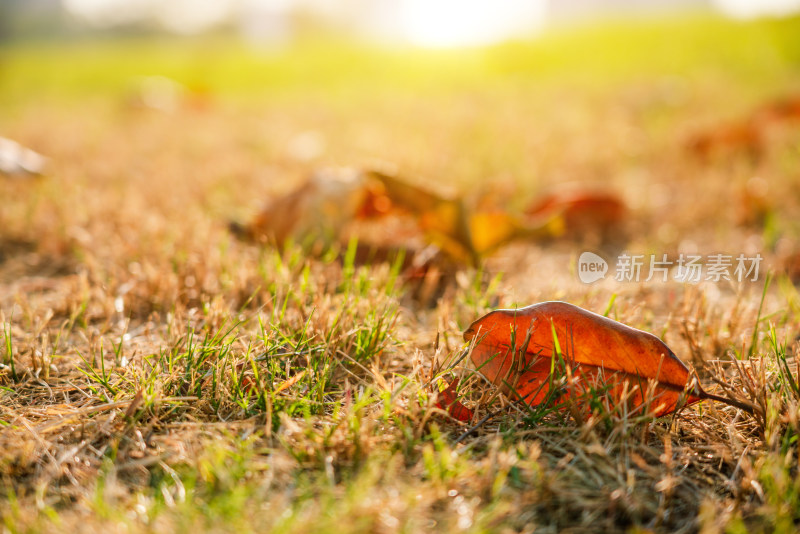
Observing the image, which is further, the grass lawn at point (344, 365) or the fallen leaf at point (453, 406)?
the fallen leaf at point (453, 406)

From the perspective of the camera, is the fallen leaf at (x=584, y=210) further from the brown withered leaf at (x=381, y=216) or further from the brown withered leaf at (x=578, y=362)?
the brown withered leaf at (x=578, y=362)

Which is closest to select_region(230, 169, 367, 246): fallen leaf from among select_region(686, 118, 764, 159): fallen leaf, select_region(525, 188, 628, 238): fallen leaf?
select_region(525, 188, 628, 238): fallen leaf

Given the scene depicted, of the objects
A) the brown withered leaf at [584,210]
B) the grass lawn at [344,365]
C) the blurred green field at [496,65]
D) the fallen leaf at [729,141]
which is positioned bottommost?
the grass lawn at [344,365]

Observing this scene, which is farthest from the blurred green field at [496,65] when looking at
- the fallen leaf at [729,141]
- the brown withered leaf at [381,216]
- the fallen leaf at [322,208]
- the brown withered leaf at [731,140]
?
the fallen leaf at [322,208]

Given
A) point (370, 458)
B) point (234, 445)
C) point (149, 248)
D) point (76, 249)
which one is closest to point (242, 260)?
point (149, 248)

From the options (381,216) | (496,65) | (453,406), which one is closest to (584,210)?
(381,216)

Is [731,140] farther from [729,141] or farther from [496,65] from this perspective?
[496,65]
